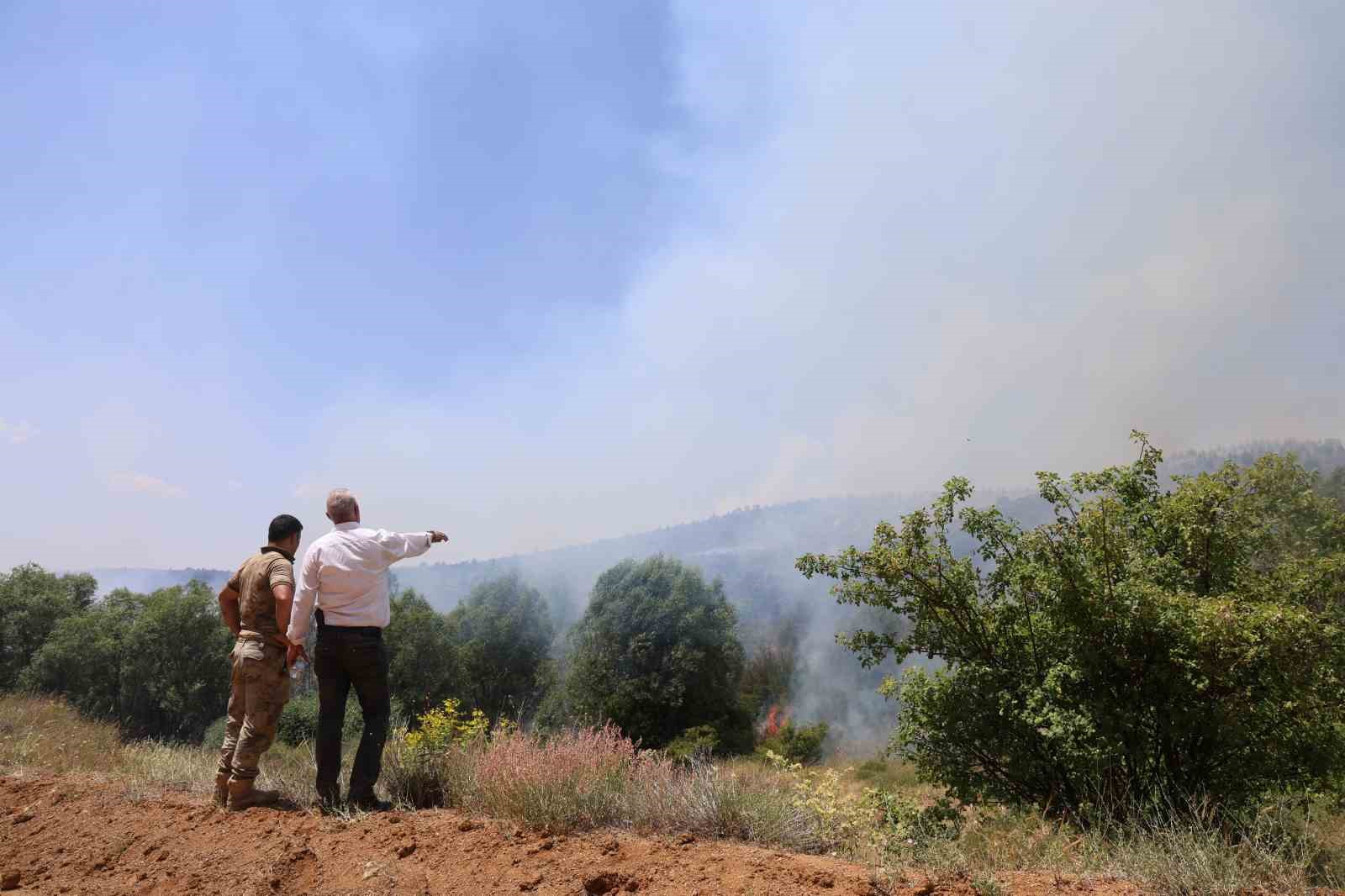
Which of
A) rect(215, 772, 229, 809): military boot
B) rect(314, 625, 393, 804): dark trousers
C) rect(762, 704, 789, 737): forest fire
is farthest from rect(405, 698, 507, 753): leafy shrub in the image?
rect(762, 704, 789, 737): forest fire

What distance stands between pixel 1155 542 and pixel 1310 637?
1.29m

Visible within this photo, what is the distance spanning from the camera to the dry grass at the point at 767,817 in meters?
3.16

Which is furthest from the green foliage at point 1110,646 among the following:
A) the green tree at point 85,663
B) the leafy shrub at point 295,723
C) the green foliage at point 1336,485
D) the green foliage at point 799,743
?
the green tree at point 85,663

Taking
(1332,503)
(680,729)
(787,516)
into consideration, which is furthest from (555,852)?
(787,516)

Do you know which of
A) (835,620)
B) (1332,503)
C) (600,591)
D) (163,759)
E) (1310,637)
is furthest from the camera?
(835,620)

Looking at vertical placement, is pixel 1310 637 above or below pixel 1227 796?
above

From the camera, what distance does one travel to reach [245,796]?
15.0 feet

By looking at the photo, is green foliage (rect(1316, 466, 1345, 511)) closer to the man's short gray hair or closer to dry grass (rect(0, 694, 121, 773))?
the man's short gray hair

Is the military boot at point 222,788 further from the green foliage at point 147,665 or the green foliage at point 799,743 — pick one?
the green foliage at point 147,665

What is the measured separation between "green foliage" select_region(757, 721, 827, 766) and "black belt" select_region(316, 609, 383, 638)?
79.5 feet

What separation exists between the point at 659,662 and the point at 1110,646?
24.4 m

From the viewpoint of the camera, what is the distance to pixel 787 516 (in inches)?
5079

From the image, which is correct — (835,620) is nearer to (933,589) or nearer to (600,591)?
(600,591)

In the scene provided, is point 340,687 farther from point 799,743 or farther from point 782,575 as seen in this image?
point 782,575
